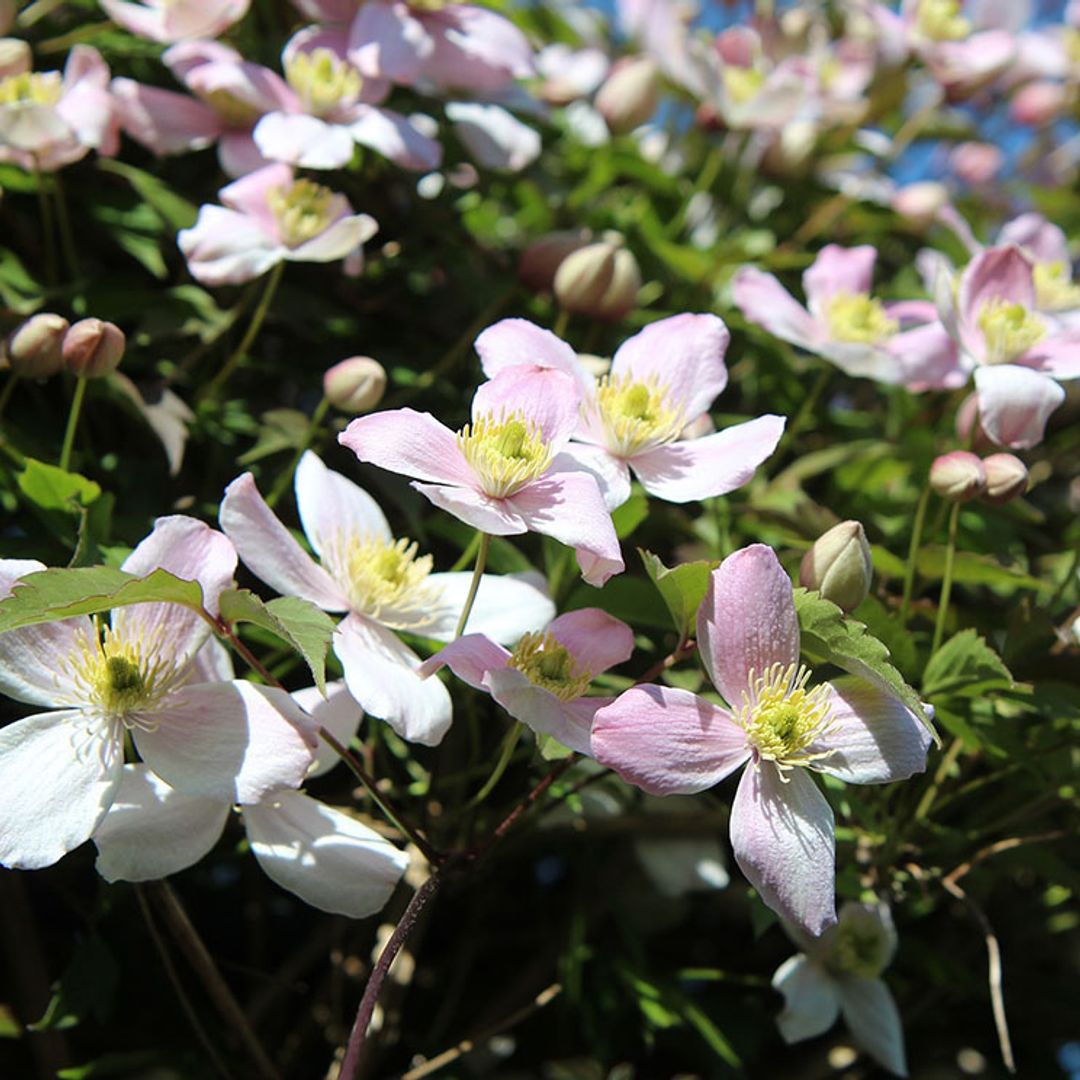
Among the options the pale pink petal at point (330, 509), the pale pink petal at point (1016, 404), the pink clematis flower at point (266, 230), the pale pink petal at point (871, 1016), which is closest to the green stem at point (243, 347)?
the pink clematis flower at point (266, 230)

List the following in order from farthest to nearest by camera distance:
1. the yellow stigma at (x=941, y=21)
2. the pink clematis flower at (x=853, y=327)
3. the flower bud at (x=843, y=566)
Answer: the yellow stigma at (x=941, y=21) < the pink clematis flower at (x=853, y=327) < the flower bud at (x=843, y=566)

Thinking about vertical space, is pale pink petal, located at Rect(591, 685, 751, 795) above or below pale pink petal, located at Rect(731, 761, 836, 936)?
above

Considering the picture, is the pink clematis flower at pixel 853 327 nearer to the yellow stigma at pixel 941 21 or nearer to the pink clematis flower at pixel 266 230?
the pink clematis flower at pixel 266 230

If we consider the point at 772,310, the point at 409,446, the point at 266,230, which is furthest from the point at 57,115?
the point at 772,310

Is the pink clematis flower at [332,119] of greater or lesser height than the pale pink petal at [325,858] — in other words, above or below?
above

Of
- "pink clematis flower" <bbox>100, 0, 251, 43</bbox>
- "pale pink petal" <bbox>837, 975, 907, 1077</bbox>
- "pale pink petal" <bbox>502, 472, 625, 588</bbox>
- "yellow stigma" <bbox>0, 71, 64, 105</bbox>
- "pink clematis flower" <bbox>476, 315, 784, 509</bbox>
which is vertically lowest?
"pale pink petal" <bbox>837, 975, 907, 1077</bbox>

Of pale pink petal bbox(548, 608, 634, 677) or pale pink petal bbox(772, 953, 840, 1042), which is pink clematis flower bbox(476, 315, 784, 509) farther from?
pale pink petal bbox(772, 953, 840, 1042)

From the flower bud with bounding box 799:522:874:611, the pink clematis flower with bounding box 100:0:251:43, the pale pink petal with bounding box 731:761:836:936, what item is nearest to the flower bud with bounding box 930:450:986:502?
the flower bud with bounding box 799:522:874:611

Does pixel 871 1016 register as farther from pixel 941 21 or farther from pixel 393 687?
pixel 941 21
